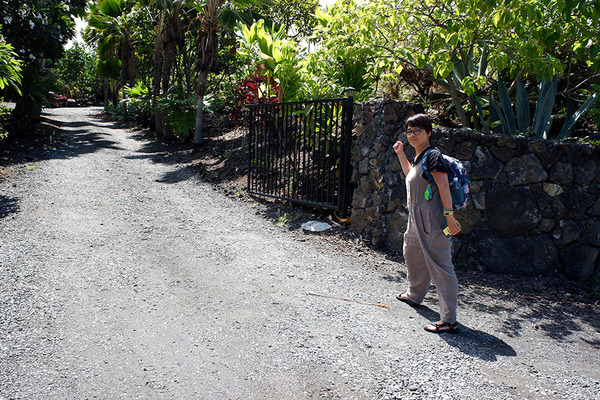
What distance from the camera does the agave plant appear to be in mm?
6039

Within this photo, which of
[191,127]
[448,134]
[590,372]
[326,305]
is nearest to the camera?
[590,372]

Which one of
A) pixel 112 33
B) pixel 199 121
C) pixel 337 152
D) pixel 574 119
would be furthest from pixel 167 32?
pixel 574 119

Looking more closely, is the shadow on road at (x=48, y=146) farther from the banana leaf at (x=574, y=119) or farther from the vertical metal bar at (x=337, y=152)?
the banana leaf at (x=574, y=119)

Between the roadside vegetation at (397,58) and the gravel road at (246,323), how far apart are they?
8.46 ft

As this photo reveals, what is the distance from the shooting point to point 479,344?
373cm

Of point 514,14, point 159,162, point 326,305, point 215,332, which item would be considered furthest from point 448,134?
point 159,162

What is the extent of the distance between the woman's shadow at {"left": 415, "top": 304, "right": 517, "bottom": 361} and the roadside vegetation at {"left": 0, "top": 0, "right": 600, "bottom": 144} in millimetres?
3091

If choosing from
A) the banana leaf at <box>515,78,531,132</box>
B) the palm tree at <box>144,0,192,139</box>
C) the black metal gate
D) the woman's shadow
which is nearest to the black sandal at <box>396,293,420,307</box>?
the woman's shadow

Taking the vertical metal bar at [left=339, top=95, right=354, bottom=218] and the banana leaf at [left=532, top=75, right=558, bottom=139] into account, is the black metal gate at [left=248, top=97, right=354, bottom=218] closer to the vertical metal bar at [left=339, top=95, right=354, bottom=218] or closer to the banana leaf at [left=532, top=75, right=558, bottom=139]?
the vertical metal bar at [left=339, top=95, right=354, bottom=218]

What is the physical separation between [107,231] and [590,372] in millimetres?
5934

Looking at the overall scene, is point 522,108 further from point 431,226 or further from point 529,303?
point 431,226

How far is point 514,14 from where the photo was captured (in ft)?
16.8

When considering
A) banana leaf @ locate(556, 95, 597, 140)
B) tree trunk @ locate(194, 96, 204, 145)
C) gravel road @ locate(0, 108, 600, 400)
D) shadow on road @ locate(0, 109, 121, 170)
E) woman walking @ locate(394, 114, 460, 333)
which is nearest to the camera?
gravel road @ locate(0, 108, 600, 400)

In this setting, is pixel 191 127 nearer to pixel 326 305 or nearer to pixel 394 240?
pixel 394 240
